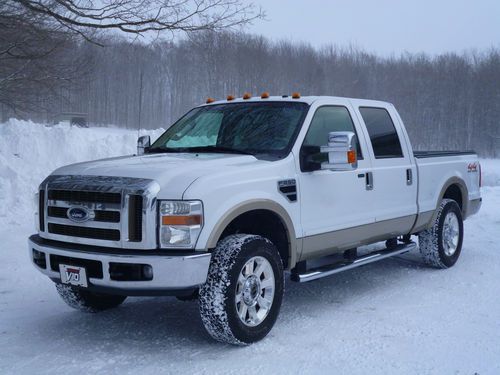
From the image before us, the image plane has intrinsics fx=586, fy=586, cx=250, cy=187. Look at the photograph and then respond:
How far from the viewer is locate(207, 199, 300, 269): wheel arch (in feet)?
13.9

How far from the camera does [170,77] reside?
139 ft

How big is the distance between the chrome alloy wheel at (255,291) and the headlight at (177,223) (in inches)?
21.9

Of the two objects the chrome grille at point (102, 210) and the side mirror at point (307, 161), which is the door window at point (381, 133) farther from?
the chrome grille at point (102, 210)

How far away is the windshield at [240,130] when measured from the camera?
504 centimetres

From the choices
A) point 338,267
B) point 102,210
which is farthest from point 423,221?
point 102,210

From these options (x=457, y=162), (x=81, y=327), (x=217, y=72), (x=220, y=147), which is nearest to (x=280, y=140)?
(x=220, y=147)

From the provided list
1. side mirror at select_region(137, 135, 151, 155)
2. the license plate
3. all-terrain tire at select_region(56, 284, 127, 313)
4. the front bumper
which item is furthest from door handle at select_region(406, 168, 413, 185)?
the license plate

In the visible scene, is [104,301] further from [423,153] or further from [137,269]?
[423,153]

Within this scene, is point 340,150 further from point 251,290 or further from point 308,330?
point 308,330

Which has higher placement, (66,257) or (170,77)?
(170,77)

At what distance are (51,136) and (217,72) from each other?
2522 centimetres

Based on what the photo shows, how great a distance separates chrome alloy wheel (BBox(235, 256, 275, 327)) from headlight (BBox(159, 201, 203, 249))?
1.82 ft

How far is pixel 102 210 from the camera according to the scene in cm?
409

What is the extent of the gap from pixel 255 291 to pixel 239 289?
6.8 inches
